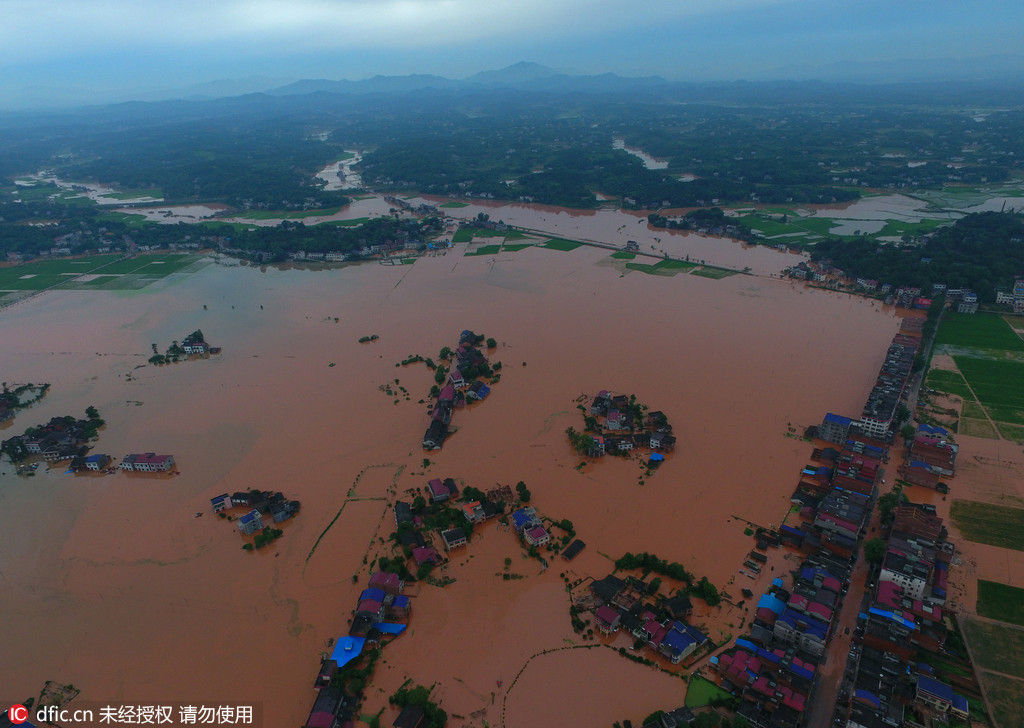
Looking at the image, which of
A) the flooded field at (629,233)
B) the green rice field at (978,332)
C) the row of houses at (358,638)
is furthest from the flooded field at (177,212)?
the green rice field at (978,332)

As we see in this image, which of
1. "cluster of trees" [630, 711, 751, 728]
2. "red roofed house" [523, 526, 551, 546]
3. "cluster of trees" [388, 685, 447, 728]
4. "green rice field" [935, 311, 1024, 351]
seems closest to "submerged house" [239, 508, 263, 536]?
"cluster of trees" [388, 685, 447, 728]

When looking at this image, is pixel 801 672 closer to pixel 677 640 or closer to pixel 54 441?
pixel 677 640

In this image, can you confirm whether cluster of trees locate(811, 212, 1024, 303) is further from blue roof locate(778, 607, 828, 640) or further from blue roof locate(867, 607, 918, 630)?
blue roof locate(778, 607, 828, 640)

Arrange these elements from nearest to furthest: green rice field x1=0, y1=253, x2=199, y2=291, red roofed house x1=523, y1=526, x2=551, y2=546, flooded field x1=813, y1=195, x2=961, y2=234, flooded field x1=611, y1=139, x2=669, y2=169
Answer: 1. red roofed house x1=523, y1=526, x2=551, y2=546
2. green rice field x1=0, y1=253, x2=199, y2=291
3. flooded field x1=813, y1=195, x2=961, y2=234
4. flooded field x1=611, y1=139, x2=669, y2=169

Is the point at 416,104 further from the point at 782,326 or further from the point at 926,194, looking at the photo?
the point at 782,326

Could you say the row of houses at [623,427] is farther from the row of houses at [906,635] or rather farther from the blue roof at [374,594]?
the blue roof at [374,594]
